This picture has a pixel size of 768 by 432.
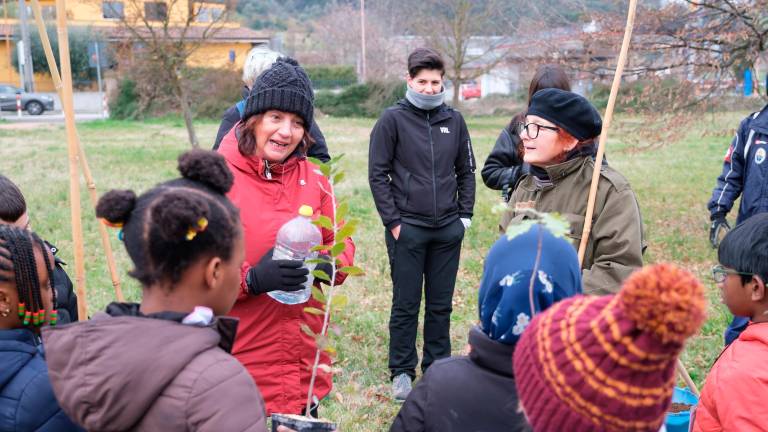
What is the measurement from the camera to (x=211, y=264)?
1.80 m

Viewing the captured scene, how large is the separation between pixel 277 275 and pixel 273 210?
346 mm

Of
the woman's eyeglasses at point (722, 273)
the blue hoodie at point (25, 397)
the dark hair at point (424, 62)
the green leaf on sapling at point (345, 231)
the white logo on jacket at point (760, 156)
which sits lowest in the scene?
the blue hoodie at point (25, 397)

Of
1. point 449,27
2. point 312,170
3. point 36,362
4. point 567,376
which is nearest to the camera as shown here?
point 567,376

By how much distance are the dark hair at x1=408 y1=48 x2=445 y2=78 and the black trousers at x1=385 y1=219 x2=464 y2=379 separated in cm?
100

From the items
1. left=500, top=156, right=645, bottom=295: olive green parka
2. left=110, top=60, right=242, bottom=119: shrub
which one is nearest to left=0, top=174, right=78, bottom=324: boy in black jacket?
left=500, top=156, right=645, bottom=295: olive green parka

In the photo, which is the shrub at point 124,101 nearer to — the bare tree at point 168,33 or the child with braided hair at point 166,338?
the bare tree at point 168,33

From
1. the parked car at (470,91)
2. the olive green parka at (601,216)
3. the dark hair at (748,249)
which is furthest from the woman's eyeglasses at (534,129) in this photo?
the parked car at (470,91)

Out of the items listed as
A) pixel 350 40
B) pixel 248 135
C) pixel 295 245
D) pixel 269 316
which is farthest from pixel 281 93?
pixel 350 40

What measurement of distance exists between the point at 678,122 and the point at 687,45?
0.93 m

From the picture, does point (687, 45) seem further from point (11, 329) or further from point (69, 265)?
point (11, 329)

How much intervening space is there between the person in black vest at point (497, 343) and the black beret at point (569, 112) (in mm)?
1362

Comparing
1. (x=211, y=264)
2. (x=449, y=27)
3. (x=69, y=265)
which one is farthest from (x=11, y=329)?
(x=449, y=27)

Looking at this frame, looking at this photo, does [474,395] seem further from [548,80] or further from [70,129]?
[548,80]

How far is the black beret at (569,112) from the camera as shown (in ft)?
9.97
